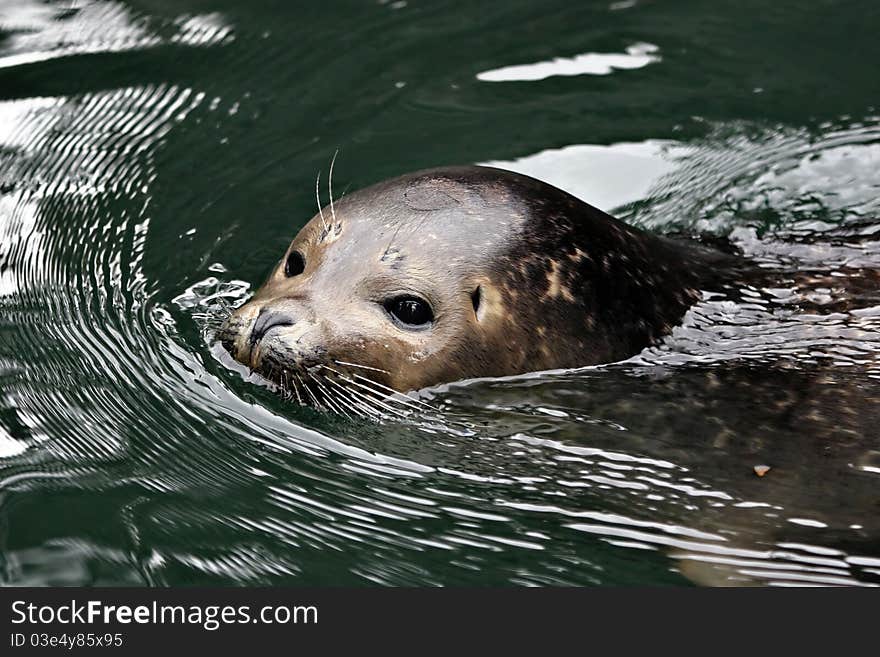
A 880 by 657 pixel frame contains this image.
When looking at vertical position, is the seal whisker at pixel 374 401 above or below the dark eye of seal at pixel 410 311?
below

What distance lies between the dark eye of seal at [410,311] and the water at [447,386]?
0.88ft

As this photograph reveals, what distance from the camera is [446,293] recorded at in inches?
184

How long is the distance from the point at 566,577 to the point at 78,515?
1.59 m

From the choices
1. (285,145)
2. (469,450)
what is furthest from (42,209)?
(469,450)

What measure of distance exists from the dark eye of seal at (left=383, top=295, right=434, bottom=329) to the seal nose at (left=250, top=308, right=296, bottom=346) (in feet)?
1.17

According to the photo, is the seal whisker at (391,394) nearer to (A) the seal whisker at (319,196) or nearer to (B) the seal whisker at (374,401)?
(B) the seal whisker at (374,401)

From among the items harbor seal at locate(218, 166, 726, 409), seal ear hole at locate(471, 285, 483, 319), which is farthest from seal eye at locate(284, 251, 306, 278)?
seal ear hole at locate(471, 285, 483, 319)

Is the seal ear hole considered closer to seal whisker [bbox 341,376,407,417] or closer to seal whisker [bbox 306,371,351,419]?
seal whisker [bbox 341,376,407,417]

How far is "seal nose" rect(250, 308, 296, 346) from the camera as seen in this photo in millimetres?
4559

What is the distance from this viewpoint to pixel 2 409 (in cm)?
478

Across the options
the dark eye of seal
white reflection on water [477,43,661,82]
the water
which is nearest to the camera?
the water

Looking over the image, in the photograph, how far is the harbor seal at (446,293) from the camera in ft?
15.1

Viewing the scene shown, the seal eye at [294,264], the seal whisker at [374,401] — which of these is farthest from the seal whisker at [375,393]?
the seal eye at [294,264]

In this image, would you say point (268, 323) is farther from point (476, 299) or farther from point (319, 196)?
point (319, 196)
